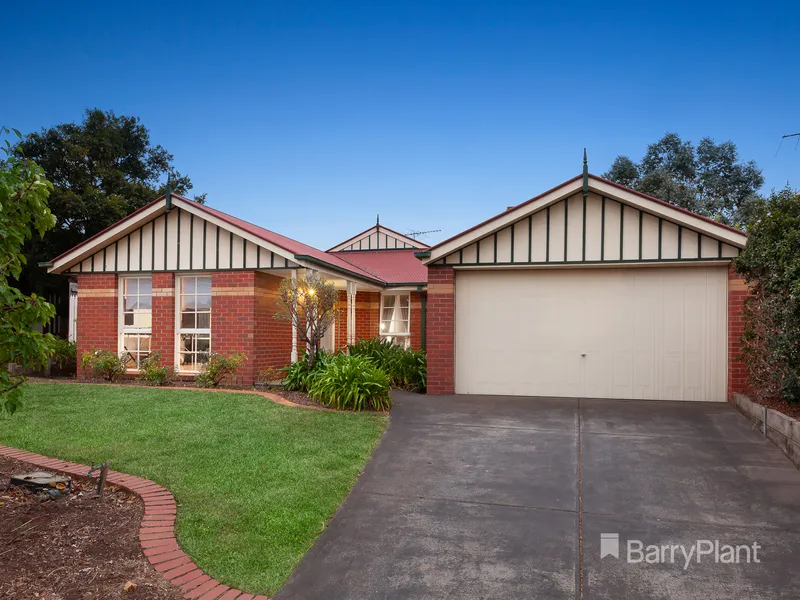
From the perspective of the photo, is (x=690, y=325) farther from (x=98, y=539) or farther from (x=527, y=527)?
(x=98, y=539)

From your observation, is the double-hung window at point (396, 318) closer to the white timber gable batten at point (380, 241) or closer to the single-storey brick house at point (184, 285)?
the single-storey brick house at point (184, 285)

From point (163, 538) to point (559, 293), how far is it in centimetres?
776

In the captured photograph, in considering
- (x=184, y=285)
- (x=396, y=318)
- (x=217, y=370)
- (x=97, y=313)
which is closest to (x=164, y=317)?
(x=184, y=285)

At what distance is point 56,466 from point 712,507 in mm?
6554

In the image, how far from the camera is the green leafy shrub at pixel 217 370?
11344 millimetres

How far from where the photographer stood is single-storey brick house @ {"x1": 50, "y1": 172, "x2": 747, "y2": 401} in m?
9.05

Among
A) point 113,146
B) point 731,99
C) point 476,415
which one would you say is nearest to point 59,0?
point 113,146

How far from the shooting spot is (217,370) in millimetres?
11359

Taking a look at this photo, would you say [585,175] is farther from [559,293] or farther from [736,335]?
[736,335]

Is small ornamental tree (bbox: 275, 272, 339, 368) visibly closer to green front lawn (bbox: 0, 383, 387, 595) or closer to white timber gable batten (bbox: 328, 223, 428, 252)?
green front lawn (bbox: 0, 383, 387, 595)

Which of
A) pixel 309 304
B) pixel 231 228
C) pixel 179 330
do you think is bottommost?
pixel 179 330

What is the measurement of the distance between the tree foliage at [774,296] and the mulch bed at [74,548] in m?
7.00

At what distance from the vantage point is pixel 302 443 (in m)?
6.61

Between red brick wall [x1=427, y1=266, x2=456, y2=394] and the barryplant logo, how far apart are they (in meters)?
5.82
